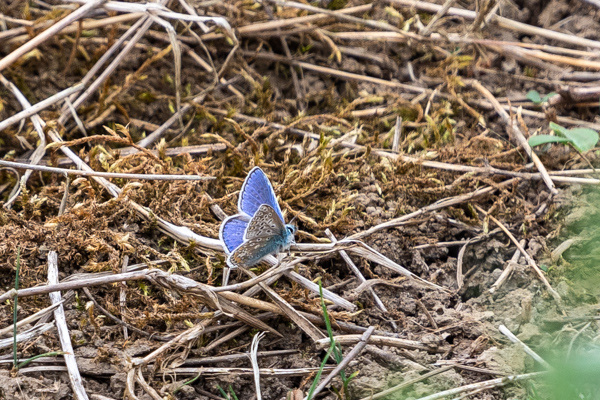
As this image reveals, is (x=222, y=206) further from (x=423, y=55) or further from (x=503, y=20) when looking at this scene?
(x=503, y=20)

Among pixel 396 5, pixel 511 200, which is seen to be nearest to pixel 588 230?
pixel 511 200

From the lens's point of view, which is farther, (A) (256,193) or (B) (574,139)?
(B) (574,139)

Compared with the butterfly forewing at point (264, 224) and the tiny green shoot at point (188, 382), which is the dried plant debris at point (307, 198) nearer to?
the tiny green shoot at point (188, 382)

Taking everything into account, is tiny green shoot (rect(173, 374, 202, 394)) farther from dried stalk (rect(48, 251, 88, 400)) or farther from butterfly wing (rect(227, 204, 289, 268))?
butterfly wing (rect(227, 204, 289, 268))

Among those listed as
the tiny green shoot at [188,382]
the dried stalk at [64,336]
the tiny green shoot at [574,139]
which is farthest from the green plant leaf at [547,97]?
the dried stalk at [64,336]

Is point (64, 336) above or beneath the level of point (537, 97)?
beneath

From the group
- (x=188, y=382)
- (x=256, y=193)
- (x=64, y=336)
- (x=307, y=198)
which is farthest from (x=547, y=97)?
(x=64, y=336)

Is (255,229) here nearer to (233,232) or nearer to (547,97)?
(233,232)
